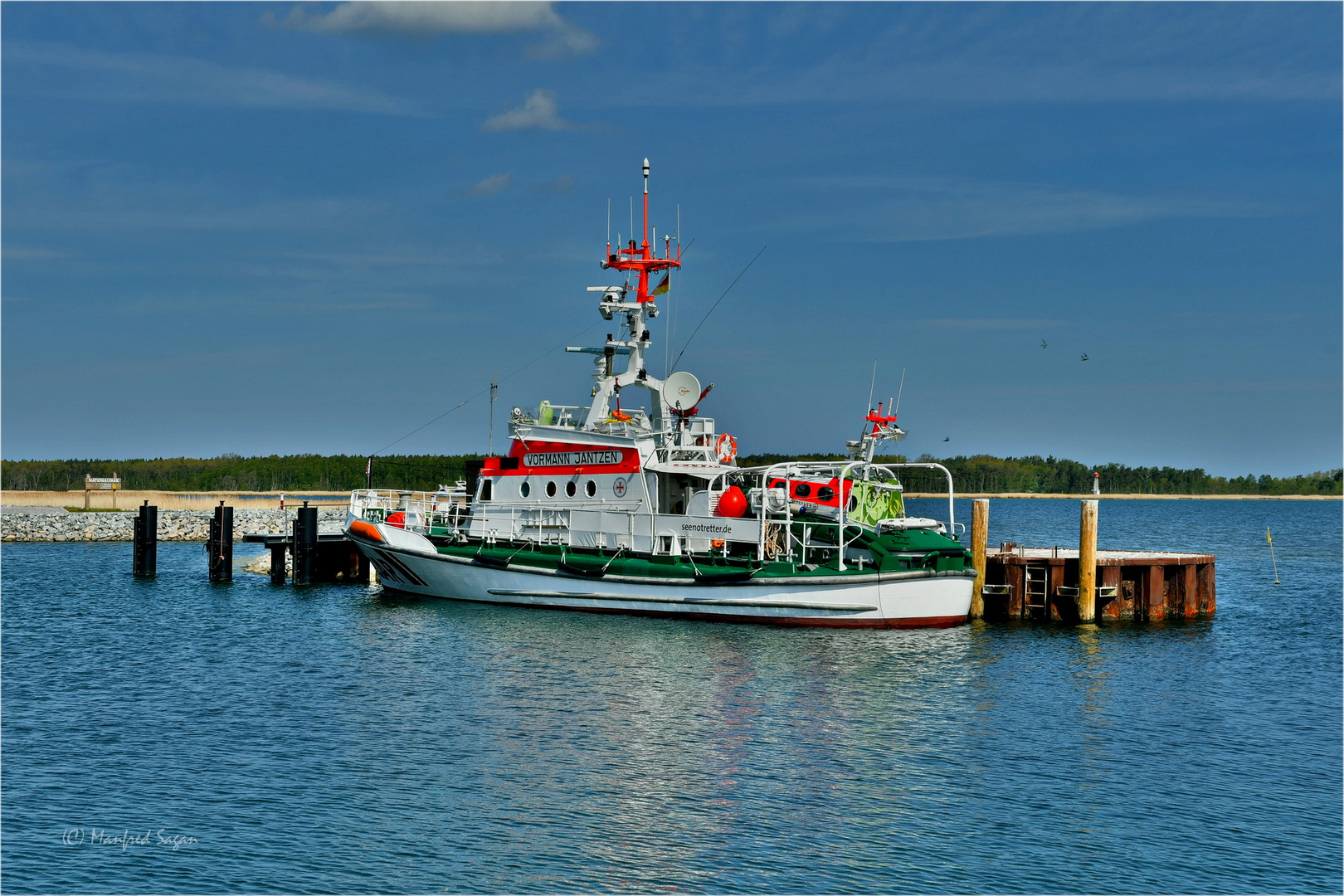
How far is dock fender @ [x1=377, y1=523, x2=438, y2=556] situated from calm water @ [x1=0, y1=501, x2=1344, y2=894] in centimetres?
311

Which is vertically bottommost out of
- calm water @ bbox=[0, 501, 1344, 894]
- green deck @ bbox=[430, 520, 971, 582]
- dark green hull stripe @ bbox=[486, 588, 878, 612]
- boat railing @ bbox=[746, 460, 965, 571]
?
calm water @ bbox=[0, 501, 1344, 894]

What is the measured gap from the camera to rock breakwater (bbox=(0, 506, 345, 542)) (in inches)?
2386

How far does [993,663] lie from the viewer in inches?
937

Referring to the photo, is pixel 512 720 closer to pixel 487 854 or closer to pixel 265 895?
pixel 487 854

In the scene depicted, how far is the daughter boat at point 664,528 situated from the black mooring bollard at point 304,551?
440 centimetres

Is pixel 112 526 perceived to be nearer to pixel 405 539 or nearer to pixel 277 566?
pixel 277 566

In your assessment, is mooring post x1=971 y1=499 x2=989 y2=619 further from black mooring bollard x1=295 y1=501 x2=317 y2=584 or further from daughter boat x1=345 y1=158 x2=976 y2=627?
black mooring bollard x1=295 y1=501 x2=317 y2=584

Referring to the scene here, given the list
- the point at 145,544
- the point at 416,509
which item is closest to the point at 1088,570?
the point at 416,509

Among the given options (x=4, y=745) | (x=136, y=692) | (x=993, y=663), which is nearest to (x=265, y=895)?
(x=4, y=745)

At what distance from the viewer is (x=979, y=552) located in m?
29.3

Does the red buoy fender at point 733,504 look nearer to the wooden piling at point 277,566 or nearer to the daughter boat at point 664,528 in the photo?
the daughter boat at point 664,528

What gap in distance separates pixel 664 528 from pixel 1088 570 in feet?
35.2

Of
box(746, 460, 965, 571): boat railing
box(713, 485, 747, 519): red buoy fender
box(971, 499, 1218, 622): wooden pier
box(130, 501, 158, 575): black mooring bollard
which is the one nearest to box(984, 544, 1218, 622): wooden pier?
box(971, 499, 1218, 622): wooden pier

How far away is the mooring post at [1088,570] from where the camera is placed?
2820 centimetres
